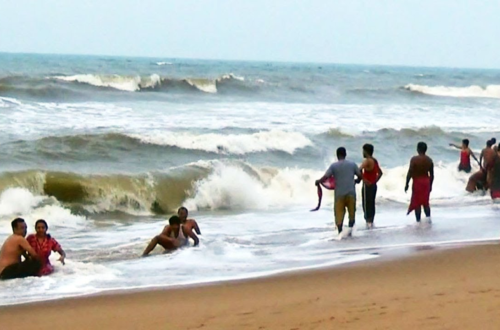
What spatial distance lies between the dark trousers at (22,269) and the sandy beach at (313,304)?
142 cm

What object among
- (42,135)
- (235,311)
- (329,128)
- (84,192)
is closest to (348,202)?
(235,311)

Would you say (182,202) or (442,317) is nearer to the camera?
(442,317)

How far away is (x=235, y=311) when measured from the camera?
6.96 metres

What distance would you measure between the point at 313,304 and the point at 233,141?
56.5 feet

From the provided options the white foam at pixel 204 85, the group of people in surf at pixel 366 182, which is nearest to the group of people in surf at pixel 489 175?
the group of people in surf at pixel 366 182

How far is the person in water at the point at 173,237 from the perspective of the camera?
10.9 metres

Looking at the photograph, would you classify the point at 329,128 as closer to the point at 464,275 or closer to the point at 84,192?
the point at 84,192

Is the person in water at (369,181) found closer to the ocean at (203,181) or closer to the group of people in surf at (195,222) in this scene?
the group of people in surf at (195,222)

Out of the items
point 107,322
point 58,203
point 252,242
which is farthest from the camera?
point 58,203

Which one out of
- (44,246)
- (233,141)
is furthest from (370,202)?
(233,141)

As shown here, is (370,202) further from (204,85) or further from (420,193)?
(204,85)

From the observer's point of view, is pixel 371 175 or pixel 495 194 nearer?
pixel 371 175

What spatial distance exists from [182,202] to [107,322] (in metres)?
10.1

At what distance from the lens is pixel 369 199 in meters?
12.7
